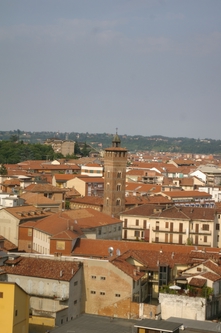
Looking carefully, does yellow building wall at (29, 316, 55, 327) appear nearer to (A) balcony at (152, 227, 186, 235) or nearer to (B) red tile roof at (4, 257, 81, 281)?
(B) red tile roof at (4, 257, 81, 281)

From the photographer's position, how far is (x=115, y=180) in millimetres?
74938

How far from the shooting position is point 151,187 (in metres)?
96.2

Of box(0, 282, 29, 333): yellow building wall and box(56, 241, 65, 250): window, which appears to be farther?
box(56, 241, 65, 250): window

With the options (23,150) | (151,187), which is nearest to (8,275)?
(151,187)

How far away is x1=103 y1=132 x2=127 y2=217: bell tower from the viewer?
74250 millimetres

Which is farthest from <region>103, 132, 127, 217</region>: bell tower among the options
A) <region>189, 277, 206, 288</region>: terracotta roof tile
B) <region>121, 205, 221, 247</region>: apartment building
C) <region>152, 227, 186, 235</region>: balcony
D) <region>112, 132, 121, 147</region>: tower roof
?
<region>189, 277, 206, 288</region>: terracotta roof tile

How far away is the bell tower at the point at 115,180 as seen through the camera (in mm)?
74250

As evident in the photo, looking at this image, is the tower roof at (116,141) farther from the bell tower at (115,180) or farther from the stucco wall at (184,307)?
the stucco wall at (184,307)

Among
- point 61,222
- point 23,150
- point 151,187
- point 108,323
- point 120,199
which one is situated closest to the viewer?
point 108,323

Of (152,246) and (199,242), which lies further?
(199,242)

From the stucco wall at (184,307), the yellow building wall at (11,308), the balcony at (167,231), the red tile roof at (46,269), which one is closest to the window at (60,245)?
the red tile roof at (46,269)

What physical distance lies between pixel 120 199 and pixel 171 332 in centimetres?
4655

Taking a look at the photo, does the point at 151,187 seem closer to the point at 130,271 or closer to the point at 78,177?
the point at 78,177

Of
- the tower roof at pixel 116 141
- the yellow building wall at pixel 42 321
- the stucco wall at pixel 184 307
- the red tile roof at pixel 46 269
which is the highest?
the tower roof at pixel 116 141
